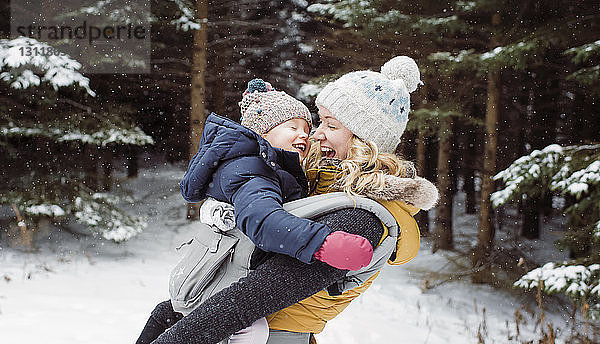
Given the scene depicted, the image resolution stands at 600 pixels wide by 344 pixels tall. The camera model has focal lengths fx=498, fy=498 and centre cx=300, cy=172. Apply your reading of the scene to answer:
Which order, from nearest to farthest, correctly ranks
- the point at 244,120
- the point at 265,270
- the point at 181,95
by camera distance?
the point at 265,270
the point at 244,120
the point at 181,95

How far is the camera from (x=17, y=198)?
8.51m

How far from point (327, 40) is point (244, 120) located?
9.10 m

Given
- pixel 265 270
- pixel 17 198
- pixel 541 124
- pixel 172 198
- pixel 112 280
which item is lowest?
pixel 172 198

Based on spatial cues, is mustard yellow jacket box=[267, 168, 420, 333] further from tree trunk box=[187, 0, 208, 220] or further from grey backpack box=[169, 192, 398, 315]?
tree trunk box=[187, 0, 208, 220]

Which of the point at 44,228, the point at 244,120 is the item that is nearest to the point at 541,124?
the point at 44,228

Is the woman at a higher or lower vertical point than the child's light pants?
higher

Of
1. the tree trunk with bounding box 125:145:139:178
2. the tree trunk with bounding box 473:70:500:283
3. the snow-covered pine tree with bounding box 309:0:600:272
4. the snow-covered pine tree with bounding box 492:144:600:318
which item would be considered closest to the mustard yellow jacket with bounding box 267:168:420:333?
the snow-covered pine tree with bounding box 492:144:600:318

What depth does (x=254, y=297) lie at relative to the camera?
123cm

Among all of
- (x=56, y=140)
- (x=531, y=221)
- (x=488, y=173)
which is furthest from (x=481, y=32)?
(x=56, y=140)

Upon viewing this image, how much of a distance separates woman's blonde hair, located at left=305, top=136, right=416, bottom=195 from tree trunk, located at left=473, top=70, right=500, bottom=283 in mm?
8145

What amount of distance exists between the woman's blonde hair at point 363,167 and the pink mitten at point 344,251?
224mm

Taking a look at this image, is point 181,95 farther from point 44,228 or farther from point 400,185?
point 400,185

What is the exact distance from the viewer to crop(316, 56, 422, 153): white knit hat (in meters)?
1.61

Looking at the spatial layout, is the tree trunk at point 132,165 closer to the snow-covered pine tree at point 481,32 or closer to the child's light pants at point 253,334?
the snow-covered pine tree at point 481,32
